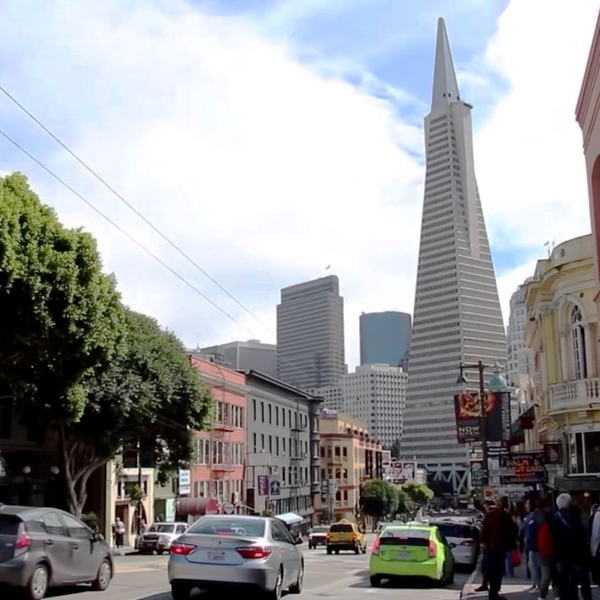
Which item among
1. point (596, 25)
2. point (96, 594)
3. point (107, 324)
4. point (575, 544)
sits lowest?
point (96, 594)

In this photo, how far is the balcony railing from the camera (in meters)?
27.9

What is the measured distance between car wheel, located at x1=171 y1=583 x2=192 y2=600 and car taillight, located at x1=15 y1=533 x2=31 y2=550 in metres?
2.35

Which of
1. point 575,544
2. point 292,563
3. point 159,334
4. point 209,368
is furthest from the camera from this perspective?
point 209,368

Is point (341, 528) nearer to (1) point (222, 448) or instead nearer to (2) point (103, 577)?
(1) point (222, 448)

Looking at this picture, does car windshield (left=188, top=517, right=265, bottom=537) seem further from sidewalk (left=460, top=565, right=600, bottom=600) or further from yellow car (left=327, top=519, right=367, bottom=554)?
yellow car (left=327, top=519, right=367, bottom=554)

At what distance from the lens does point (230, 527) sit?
44.6 feet

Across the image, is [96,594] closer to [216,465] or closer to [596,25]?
[596,25]

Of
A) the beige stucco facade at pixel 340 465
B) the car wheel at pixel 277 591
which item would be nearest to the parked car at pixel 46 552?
the car wheel at pixel 277 591

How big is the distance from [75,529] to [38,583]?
6.21ft

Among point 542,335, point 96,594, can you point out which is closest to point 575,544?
point 96,594

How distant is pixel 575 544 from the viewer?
12422mm

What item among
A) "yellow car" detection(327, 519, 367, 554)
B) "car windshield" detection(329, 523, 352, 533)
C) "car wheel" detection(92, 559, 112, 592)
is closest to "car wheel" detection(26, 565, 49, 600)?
"car wheel" detection(92, 559, 112, 592)

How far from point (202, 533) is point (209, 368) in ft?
141

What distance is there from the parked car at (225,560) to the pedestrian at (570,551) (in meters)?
4.26
